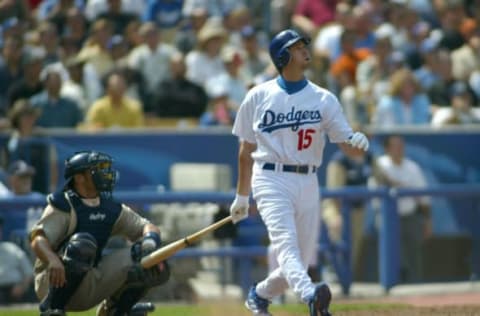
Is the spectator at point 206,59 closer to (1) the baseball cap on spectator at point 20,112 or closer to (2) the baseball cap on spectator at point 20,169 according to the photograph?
(1) the baseball cap on spectator at point 20,112

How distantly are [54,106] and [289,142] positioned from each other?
245 inches

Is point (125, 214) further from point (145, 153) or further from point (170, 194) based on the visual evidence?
point (145, 153)

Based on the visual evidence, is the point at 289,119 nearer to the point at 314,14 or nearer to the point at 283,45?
the point at 283,45

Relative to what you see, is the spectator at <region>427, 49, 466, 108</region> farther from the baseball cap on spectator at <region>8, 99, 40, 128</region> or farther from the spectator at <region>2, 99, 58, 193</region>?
the baseball cap on spectator at <region>8, 99, 40, 128</region>

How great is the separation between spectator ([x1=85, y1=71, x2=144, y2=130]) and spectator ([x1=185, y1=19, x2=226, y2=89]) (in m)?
1.32

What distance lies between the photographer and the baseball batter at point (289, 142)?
28.9 feet

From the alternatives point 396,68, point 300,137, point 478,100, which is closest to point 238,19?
point 396,68

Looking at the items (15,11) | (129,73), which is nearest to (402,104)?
(129,73)

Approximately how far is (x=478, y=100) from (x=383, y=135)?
2.59 meters

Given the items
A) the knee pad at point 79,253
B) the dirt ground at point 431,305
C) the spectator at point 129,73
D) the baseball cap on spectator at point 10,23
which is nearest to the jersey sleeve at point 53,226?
the knee pad at point 79,253

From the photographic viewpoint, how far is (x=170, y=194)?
1292cm

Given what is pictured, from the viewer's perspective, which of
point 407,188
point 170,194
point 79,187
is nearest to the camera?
point 79,187

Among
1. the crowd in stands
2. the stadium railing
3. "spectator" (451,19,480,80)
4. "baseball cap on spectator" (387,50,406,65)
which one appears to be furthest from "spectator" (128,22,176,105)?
"spectator" (451,19,480,80)

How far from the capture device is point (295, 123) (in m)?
8.84
